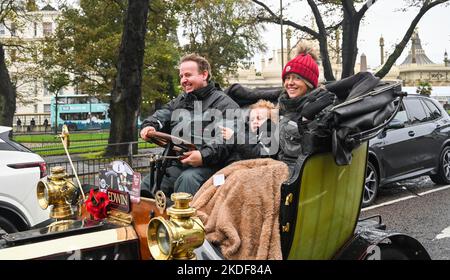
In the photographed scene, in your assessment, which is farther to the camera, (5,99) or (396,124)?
(5,99)

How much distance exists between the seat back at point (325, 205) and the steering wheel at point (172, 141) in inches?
35.9

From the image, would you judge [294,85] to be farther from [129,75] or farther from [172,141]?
[129,75]

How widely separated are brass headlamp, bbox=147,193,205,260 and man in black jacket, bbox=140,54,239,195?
4.38 ft

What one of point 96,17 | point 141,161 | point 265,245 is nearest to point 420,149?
point 141,161

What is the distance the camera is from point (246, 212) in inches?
112

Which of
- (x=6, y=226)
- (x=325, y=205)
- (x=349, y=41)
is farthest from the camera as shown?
(x=349, y=41)

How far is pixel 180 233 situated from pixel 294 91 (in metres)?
1.92

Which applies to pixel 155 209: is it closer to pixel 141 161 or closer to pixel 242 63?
pixel 141 161

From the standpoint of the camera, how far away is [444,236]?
6027mm

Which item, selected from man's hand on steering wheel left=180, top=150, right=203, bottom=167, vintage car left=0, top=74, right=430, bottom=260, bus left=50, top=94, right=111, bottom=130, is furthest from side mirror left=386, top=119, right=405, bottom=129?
bus left=50, top=94, right=111, bottom=130

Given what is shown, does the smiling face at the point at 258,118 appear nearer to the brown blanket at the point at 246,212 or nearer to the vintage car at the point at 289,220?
the vintage car at the point at 289,220

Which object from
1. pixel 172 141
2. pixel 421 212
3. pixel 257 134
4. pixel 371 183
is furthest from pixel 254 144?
pixel 371 183

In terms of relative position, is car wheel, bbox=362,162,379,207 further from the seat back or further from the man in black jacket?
the man in black jacket

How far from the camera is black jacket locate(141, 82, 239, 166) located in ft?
11.5
